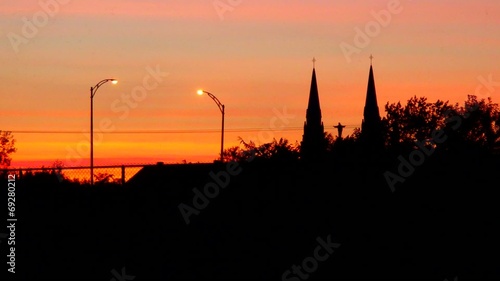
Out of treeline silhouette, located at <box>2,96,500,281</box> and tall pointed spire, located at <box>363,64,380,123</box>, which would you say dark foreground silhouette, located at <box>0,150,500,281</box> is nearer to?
treeline silhouette, located at <box>2,96,500,281</box>

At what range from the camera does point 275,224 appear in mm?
20766

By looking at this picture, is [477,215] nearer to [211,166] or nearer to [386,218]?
[386,218]

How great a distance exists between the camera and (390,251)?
63.2ft

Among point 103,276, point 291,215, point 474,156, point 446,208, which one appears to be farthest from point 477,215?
point 103,276

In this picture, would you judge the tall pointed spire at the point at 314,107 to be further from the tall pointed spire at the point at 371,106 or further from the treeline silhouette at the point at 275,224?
the treeline silhouette at the point at 275,224

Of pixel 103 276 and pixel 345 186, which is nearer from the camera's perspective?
pixel 103 276

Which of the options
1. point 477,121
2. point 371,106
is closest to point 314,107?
point 371,106

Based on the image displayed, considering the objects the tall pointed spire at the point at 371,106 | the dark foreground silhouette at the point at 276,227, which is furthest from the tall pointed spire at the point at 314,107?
the dark foreground silhouette at the point at 276,227

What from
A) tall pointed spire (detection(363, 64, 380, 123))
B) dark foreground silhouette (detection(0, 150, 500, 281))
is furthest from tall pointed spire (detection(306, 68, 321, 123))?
dark foreground silhouette (detection(0, 150, 500, 281))

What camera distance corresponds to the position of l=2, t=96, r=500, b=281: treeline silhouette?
59.4 ft

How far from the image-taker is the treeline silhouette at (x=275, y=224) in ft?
59.4

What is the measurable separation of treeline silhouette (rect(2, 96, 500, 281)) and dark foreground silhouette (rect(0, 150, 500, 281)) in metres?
0.03

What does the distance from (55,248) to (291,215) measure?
562 cm

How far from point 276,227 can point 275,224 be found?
0.21 metres
